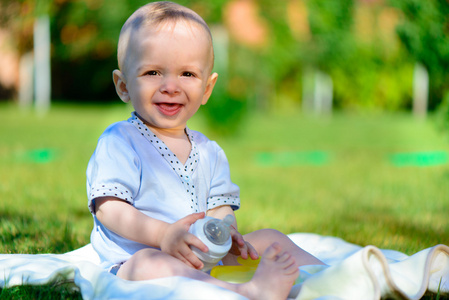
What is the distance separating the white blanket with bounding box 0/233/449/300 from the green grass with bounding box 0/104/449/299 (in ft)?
0.25

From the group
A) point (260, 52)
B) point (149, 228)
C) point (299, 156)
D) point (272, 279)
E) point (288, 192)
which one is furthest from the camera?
point (260, 52)

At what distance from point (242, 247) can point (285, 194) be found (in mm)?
2425

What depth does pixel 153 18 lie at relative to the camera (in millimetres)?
1794

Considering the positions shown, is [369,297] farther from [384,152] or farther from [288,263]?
[384,152]

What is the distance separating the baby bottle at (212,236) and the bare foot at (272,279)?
124 mm

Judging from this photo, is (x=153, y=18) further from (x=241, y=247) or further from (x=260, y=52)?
(x=260, y=52)

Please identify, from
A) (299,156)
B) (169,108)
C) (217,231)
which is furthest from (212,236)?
(299,156)

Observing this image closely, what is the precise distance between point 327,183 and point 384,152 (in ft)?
10.0

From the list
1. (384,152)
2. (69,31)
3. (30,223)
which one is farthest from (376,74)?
(30,223)

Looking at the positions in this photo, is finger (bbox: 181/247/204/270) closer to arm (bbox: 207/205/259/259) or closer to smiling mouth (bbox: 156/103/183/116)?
arm (bbox: 207/205/259/259)

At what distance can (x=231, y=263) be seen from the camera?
1.85m

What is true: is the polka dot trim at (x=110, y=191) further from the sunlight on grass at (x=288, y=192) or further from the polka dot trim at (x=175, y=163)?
the sunlight on grass at (x=288, y=192)

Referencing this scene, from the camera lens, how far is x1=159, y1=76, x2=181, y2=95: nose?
5.85 ft

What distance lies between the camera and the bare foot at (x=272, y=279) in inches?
60.2
